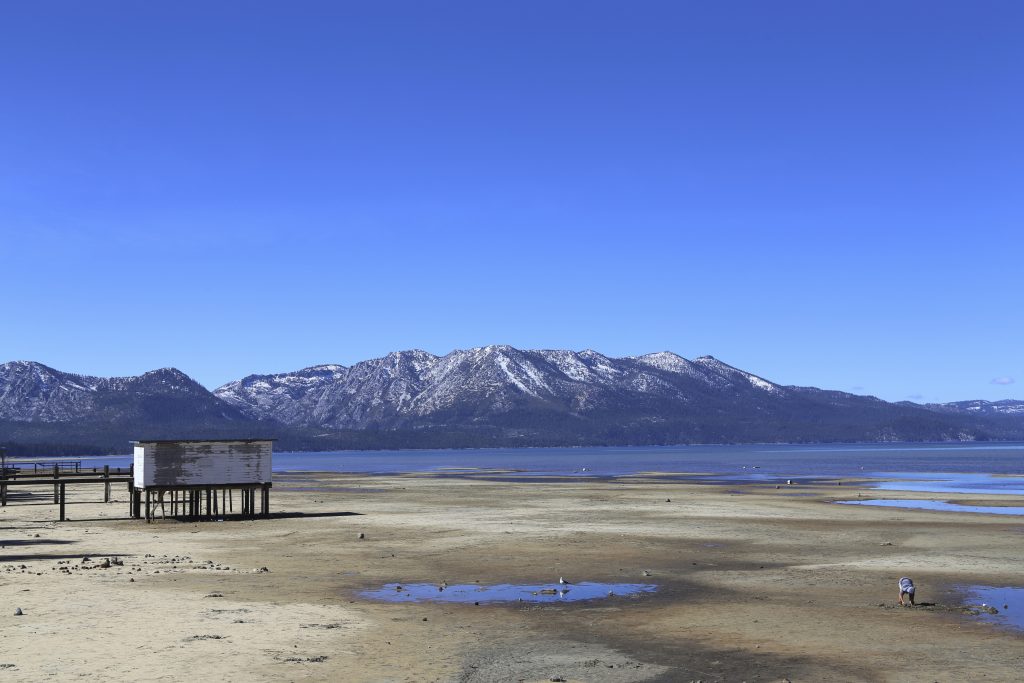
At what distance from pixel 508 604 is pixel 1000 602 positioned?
45.8ft

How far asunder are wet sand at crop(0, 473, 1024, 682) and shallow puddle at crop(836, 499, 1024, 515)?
17.7 feet

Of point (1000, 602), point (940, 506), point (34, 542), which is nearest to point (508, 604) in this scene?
point (1000, 602)

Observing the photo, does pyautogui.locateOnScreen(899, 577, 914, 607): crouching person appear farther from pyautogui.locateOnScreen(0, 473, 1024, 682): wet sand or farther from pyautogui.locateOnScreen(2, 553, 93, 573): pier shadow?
pyautogui.locateOnScreen(2, 553, 93, 573): pier shadow

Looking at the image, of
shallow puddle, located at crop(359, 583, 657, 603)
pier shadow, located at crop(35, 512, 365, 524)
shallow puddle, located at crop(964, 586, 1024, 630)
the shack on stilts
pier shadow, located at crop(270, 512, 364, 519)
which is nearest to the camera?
shallow puddle, located at crop(964, 586, 1024, 630)

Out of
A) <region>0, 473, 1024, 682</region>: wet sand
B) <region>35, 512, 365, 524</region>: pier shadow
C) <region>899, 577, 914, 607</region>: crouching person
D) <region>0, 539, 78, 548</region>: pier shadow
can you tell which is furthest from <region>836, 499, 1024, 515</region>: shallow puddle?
<region>0, 539, 78, 548</region>: pier shadow

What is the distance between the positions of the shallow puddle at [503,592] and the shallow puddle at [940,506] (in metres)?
40.6

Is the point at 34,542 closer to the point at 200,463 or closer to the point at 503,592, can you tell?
the point at 200,463

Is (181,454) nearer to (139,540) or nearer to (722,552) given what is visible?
(139,540)

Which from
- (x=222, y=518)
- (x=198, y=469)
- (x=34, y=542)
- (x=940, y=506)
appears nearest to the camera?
(x=34, y=542)

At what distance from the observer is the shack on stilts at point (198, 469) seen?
191 feet

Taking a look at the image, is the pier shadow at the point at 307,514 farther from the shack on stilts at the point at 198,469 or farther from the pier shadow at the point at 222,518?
the shack on stilts at the point at 198,469

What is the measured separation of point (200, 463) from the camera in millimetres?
59281

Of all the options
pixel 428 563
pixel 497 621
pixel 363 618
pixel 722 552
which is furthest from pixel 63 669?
pixel 722 552

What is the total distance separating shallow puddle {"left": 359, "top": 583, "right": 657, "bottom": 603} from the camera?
99.5 ft
